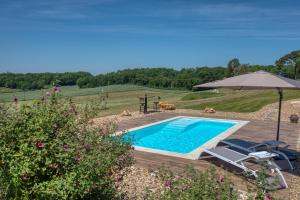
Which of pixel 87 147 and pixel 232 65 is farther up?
pixel 232 65

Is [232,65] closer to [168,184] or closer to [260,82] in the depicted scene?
[260,82]

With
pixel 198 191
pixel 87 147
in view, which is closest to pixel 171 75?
pixel 87 147

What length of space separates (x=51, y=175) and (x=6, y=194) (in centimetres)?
51

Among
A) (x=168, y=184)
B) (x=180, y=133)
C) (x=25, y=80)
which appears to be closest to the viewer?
(x=168, y=184)

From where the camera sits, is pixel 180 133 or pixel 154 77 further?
pixel 154 77

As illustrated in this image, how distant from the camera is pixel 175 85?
5541cm

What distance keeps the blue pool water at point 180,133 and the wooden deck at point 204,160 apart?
0.64 m

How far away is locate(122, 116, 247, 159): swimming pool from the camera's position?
35.1 ft

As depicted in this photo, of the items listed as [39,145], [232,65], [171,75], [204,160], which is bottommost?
[204,160]

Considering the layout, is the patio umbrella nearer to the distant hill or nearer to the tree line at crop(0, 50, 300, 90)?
the tree line at crop(0, 50, 300, 90)

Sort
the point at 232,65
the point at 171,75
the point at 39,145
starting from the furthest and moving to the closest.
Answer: the point at 171,75, the point at 232,65, the point at 39,145

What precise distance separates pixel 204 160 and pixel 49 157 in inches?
195

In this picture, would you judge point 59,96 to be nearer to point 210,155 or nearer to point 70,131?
point 70,131

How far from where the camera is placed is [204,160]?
25.0 feet
